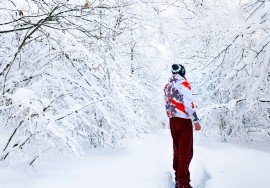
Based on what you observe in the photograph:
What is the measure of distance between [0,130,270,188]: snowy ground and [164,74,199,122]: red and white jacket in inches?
36.0

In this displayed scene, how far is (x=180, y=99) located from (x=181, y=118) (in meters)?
Answer: 0.24

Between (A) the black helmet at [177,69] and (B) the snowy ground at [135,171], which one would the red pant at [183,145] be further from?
(A) the black helmet at [177,69]

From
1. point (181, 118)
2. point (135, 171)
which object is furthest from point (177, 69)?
point (135, 171)

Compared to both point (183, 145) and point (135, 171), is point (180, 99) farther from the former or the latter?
point (135, 171)

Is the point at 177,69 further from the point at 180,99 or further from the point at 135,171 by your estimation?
the point at 135,171

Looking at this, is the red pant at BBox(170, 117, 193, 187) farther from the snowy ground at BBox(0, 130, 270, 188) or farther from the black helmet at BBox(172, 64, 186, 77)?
the black helmet at BBox(172, 64, 186, 77)

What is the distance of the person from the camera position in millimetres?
5043

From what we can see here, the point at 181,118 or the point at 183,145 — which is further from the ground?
the point at 181,118

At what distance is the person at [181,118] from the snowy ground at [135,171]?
316 millimetres

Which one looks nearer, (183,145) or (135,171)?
(183,145)

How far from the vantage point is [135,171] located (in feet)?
18.5

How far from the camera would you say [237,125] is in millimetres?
9586

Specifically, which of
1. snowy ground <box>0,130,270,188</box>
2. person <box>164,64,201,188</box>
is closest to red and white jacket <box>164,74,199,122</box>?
person <box>164,64,201,188</box>

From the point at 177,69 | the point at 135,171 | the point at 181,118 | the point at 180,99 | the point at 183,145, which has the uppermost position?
the point at 177,69
